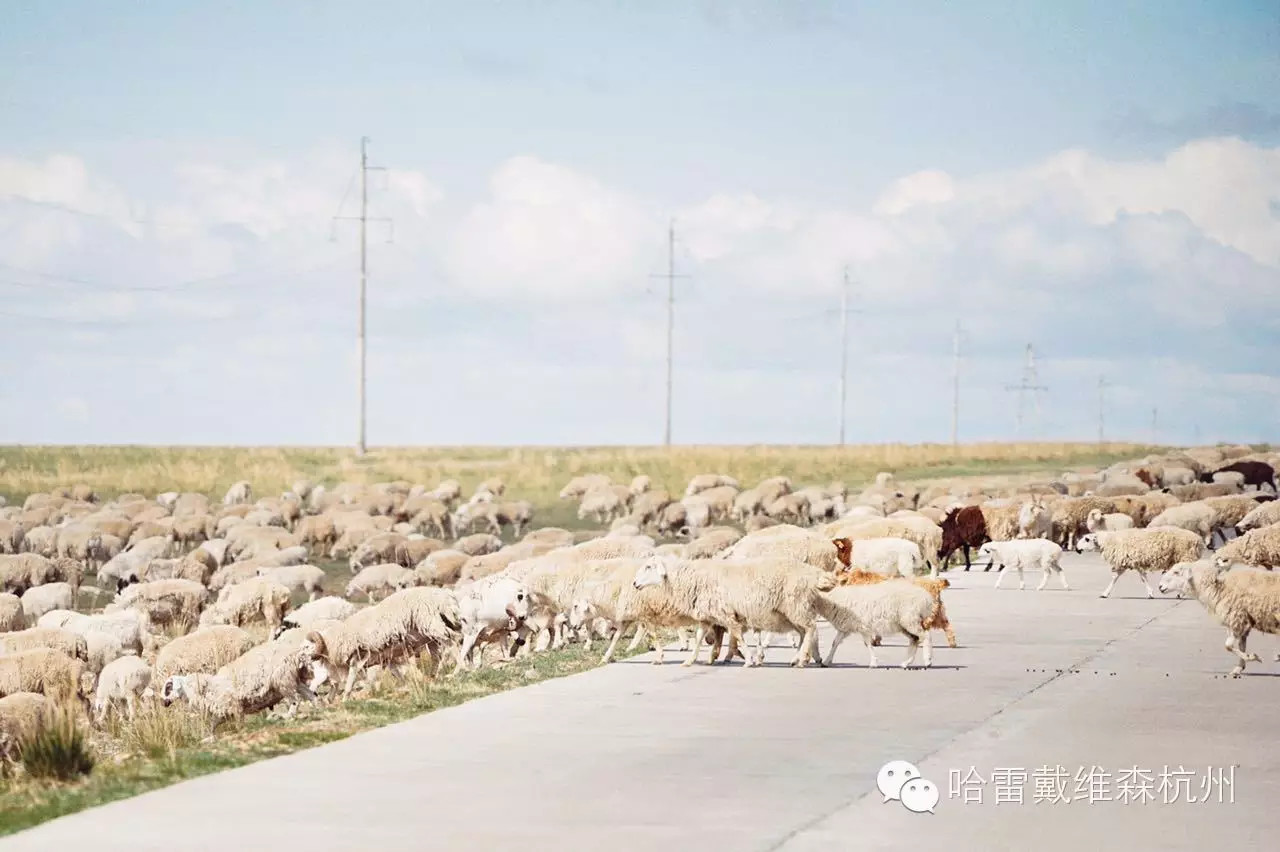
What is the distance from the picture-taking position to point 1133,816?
9.50m

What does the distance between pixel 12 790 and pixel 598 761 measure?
11.9 feet

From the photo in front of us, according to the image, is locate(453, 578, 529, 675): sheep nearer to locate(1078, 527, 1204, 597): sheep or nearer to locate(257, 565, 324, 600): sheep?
locate(1078, 527, 1204, 597): sheep

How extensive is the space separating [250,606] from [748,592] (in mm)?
9753

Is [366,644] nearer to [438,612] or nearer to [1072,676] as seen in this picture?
[438,612]

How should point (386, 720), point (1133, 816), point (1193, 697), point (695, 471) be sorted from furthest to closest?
point (695, 471), point (1193, 697), point (386, 720), point (1133, 816)

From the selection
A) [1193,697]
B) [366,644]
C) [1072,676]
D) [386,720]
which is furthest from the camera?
[366,644]

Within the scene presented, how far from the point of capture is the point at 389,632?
18172mm

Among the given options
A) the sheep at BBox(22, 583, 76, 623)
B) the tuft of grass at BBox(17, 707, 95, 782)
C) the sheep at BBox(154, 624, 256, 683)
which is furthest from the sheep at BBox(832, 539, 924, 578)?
the tuft of grass at BBox(17, 707, 95, 782)

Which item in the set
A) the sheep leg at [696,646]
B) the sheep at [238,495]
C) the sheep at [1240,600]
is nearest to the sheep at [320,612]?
the sheep leg at [696,646]

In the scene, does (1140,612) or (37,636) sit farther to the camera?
(1140,612)

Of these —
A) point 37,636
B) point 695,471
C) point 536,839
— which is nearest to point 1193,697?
point 536,839

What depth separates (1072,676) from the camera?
16.0 metres

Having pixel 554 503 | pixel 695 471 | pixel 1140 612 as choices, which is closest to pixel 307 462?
pixel 695 471

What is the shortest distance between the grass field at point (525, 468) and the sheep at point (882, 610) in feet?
119
